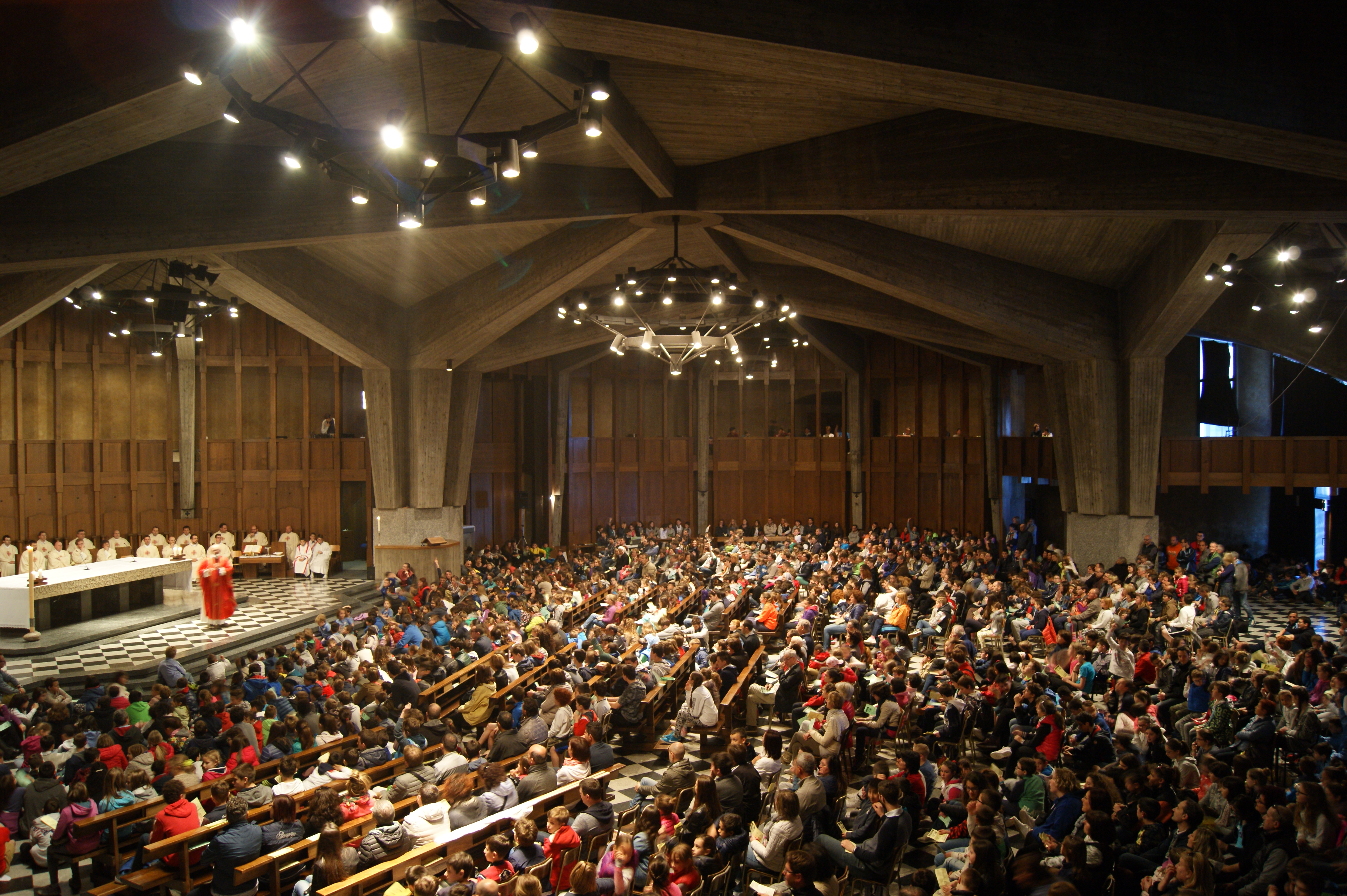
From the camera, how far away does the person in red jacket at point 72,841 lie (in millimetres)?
5793

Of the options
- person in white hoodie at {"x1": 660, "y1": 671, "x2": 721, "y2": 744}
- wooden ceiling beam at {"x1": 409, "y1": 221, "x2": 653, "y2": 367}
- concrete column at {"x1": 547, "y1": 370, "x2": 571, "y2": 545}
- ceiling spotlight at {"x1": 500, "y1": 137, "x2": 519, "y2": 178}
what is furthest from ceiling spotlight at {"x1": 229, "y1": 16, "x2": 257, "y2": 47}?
concrete column at {"x1": 547, "y1": 370, "x2": 571, "y2": 545}

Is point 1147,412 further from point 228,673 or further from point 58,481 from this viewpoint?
point 58,481

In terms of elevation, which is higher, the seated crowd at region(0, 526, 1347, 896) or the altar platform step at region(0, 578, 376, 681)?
the seated crowd at region(0, 526, 1347, 896)

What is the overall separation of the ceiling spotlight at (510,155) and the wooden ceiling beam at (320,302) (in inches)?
320

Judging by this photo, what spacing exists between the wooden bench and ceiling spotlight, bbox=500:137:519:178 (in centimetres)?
515

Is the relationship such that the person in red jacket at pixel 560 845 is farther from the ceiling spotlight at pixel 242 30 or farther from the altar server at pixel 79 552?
the altar server at pixel 79 552

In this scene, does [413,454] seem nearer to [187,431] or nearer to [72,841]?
[187,431]

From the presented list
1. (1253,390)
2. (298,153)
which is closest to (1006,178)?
(298,153)

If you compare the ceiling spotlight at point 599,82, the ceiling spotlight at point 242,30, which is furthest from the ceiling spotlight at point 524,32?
the ceiling spotlight at point 242,30

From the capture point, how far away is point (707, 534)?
78.1 feet

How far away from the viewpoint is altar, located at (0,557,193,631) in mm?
12117

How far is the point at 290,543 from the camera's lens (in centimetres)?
1927

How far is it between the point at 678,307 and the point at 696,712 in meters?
6.07

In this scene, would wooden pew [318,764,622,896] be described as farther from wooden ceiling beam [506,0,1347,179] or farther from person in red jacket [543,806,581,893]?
wooden ceiling beam [506,0,1347,179]
